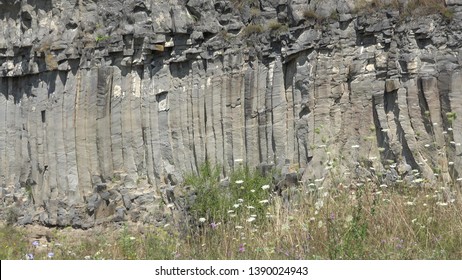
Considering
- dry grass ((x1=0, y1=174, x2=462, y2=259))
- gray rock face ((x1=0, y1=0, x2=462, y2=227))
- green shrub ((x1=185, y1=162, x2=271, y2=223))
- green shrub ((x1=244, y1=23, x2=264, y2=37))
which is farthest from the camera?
green shrub ((x1=244, y1=23, x2=264, y2=37))

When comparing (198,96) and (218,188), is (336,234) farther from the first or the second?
(198,96)

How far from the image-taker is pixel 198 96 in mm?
19906

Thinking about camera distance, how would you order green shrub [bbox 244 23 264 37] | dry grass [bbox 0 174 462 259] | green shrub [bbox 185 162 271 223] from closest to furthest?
dry grass [bbox 0 174 462 259] → green shrub [bbox 185 162 271 223] → green shrub [bbox 244 23 264 37]

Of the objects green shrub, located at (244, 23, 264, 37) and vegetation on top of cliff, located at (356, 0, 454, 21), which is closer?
vegetation on top of cliff, located at (356, 0, 454, 21)

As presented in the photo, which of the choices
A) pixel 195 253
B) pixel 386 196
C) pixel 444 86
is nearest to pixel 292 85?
pixel 444 86

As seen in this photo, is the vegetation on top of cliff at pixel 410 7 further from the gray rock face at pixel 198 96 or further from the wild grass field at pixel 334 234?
the wild grass field at pixel 334 234

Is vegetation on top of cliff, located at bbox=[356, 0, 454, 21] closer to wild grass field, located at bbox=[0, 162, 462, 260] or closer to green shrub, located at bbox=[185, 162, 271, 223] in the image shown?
green shrub, located at bbox=[185, 162, 271, 223]

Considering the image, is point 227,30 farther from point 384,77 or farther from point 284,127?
point 384,77

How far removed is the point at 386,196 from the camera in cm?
1049

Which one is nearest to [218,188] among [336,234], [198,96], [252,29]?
[198,96]

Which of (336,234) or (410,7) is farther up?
(410,7)

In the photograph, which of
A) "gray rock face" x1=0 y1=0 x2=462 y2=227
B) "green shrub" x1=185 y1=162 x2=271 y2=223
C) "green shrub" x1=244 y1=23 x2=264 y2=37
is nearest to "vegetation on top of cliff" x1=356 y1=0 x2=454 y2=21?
"gray rock face" x1=0 y1=0 x2=462 y2=227

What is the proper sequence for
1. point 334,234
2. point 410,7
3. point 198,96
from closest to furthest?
point 334,234 → point 410,7 → point 198,96

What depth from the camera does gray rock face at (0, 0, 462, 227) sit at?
16766mm
